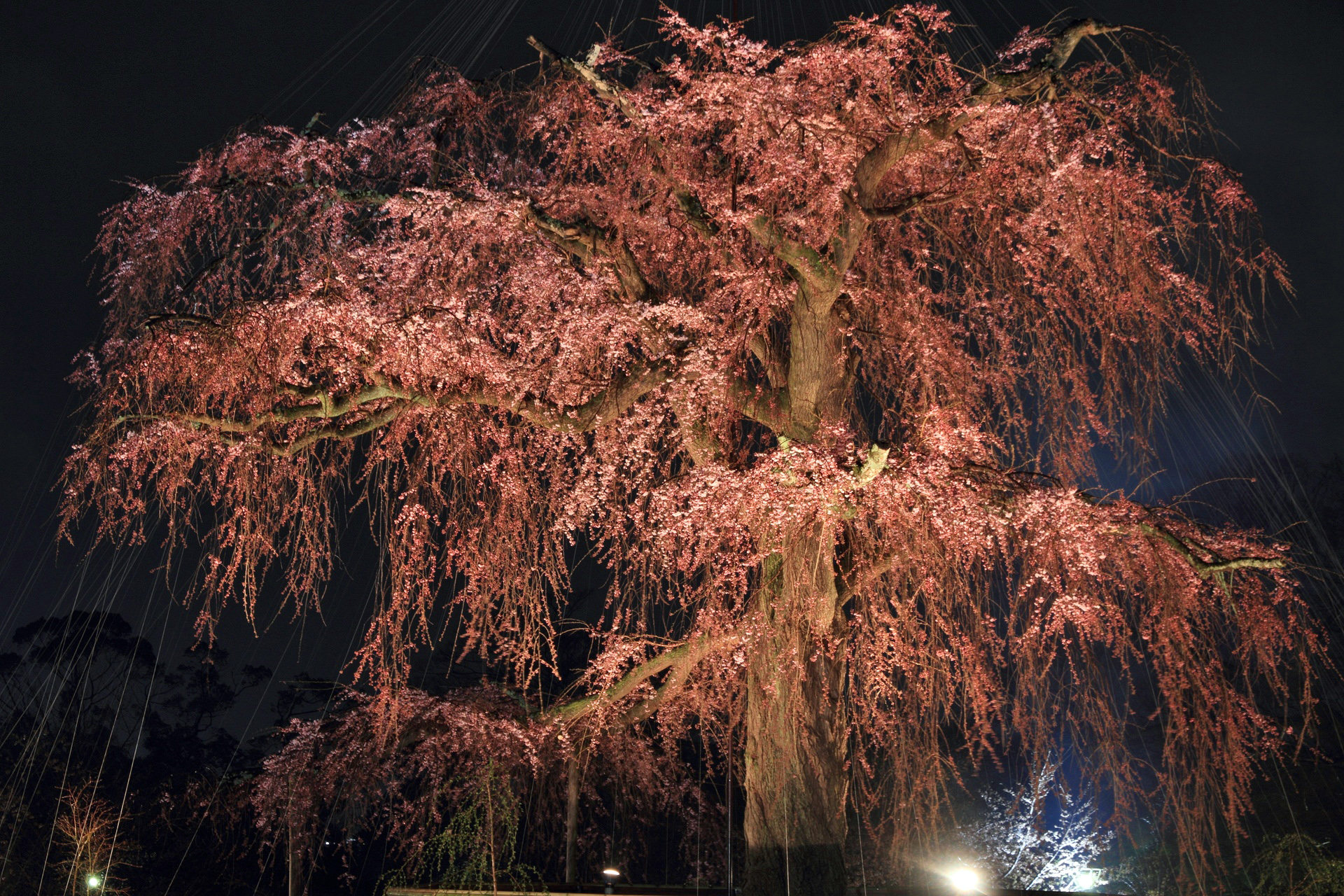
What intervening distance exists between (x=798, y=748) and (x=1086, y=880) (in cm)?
1397

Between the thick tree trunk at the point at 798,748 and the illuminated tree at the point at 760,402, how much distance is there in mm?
23

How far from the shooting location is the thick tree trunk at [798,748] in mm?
4676

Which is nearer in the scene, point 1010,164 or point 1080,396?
point 1080,396

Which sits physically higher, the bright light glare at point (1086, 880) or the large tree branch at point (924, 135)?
the large tree branch at point (924, 135)

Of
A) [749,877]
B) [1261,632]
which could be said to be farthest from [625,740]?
[1261,632]

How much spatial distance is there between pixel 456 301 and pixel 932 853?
12.0 ft

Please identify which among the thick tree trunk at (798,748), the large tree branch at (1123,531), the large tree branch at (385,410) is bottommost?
the thick tree trunk at (798,748)

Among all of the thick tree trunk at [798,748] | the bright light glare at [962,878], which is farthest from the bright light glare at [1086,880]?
the thick tree trunk at [798,748]

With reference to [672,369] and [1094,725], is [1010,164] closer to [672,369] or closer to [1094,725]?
[672,369]

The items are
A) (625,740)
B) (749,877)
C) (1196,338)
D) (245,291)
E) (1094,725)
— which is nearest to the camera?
(1094,725)

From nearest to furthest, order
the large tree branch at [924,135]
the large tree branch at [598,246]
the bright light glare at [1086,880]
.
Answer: the large tree branch at [924,135], the large tree branch at [598,246], the bright light glare at [1086,880]

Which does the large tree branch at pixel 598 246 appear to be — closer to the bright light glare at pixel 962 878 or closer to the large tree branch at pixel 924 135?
the large tree branch at pixel 924 135

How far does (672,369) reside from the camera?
5.38 m

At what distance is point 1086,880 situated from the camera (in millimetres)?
16047
